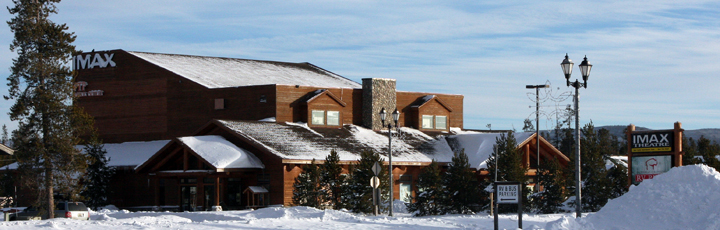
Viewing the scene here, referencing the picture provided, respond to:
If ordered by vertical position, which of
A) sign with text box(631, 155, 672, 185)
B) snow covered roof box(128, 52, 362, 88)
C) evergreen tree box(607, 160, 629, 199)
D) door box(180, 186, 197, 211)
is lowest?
door box(180, 186, 197, 211)

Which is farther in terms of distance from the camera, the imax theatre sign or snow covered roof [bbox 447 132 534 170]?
the imax theatre sign

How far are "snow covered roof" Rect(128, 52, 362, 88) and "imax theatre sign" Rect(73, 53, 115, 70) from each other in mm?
1889

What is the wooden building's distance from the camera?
41.4 m

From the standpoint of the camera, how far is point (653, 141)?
27.9 m

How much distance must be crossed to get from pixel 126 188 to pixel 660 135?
3228 cm

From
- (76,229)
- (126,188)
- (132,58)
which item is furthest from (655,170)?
(132,58)

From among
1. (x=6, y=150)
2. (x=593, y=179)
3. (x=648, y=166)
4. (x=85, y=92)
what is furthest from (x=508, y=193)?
(x=6, y=150)

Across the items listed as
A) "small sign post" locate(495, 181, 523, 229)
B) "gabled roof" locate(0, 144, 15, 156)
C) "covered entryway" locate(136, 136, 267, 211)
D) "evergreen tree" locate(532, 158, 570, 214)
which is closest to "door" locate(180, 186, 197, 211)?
"covered entryway" locate(136, 136, 267, 211)

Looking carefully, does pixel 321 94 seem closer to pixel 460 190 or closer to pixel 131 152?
pixel 131 152

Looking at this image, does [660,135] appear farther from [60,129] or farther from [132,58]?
[132,58]

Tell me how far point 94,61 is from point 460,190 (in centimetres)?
3046

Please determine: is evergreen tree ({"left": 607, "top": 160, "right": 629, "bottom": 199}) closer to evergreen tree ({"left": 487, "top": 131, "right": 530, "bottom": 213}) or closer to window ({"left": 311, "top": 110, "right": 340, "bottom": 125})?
evergreen tree ({"left": 487, "top": 131, "right": 530, "bottom": 213})

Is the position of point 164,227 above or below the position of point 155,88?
below

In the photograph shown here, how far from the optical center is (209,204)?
42.2 m
